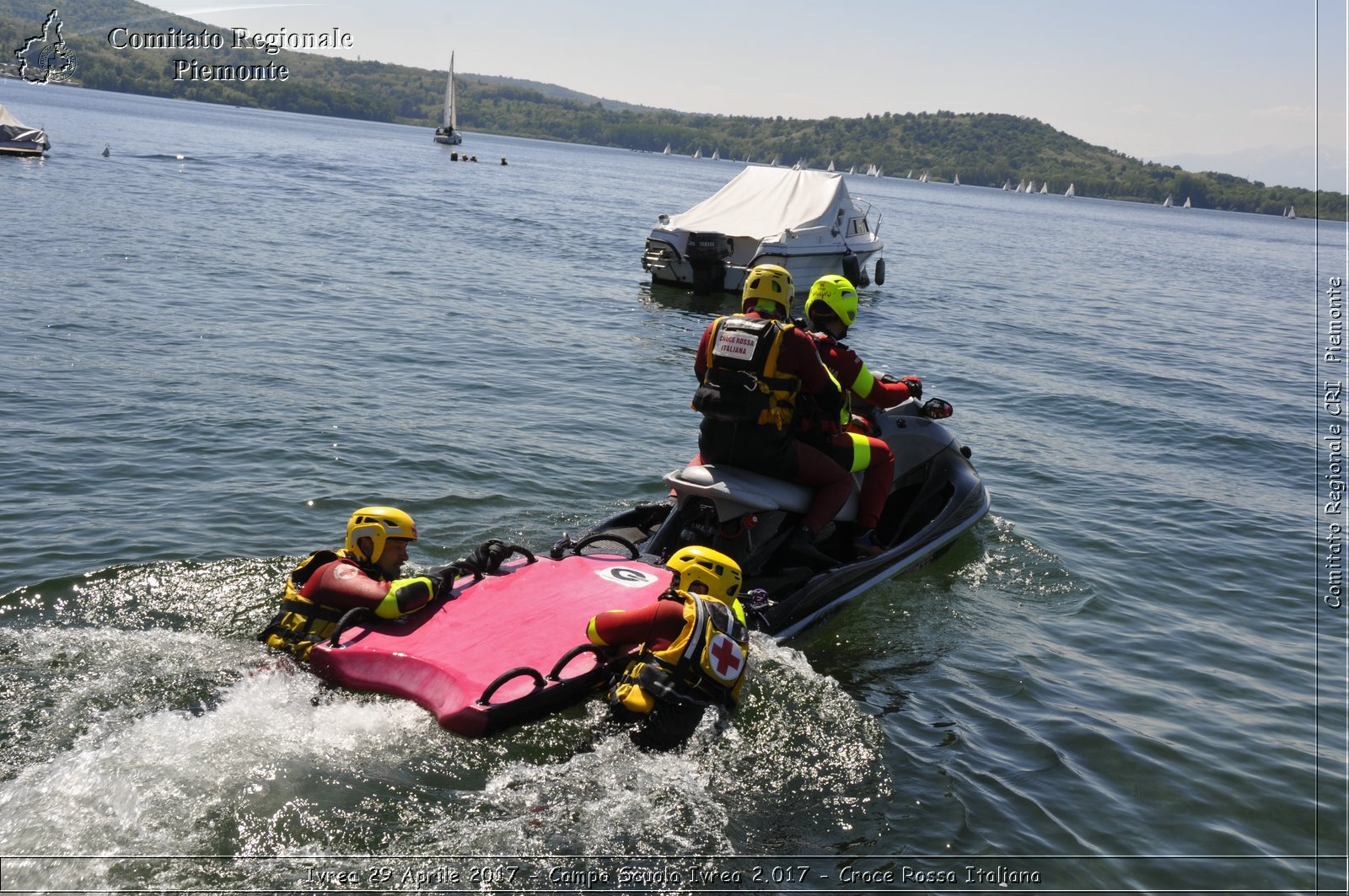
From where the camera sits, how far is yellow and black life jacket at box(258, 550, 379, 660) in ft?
21.8

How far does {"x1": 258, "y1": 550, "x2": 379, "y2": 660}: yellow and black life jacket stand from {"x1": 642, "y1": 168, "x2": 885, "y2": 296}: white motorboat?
69.0 ft

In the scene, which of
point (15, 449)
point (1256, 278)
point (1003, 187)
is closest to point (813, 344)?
point (15, 449)

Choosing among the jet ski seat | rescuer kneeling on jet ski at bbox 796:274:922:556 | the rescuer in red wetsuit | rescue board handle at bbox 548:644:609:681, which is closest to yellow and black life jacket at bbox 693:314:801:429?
the rescuer in red wetsuit

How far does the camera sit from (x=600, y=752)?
5.91 metres

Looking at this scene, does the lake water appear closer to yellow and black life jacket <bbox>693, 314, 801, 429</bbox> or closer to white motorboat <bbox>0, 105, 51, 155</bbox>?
yellow and black life jacket <bbox>693, 314, 801, 429</bbox>

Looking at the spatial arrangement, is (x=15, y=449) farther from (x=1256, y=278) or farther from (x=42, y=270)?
(x=1256, y=278)

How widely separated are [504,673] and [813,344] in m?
3.23

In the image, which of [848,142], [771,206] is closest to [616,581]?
[771,206]

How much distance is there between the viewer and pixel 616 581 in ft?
23.1

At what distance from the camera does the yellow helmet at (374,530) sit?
6812 millimetres

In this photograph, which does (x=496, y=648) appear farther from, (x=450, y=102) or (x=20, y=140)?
(x=450, y=102)

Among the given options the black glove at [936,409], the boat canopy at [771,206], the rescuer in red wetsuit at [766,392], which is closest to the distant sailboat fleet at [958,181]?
the boat canopy at [771,206]

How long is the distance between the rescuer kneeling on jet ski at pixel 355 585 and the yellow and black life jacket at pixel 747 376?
91.6 inches

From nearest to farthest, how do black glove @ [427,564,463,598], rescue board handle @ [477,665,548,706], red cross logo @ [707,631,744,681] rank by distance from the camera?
1. rescue board handle @ [477,665,548,706]
2. red cross logo @ [707,631,744,681]
3. black glove @ [427,564,463,598]
